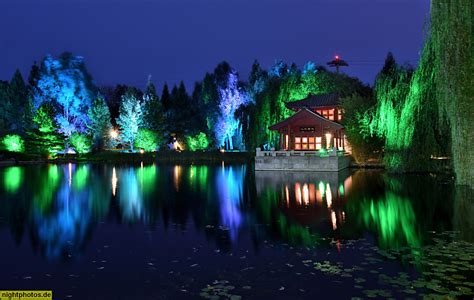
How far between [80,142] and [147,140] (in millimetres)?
8504

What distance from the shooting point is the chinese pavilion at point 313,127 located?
1699 inches

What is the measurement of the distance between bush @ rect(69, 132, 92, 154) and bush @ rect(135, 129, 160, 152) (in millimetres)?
6522

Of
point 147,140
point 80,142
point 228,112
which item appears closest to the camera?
point 80,142

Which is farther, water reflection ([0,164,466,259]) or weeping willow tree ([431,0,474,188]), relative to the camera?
weeping willow tree ([431,0,474,188])

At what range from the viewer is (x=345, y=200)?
1942 centimetres

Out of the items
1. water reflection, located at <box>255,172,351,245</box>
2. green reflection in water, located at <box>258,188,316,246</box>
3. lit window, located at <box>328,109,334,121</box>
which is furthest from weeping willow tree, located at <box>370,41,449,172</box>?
lit window, located at <box>328,109,334,121</box>

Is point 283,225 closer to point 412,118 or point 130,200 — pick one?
point 130,200

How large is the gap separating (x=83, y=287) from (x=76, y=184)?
67.9ft

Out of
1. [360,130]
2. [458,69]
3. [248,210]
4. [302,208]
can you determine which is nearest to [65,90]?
[360,130]

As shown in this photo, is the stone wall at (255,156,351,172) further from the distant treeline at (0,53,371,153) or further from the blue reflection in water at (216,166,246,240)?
the distant treeline at (0,53,371,153)

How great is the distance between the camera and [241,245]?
1155 centimetres

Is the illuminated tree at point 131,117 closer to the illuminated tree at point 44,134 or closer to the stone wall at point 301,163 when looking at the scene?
the illuminated tree at point 44,134

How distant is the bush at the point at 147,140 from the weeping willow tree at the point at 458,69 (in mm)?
47650

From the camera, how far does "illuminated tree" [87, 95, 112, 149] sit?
2413 inches
